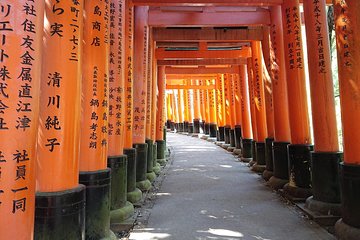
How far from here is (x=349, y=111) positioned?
13.9ft

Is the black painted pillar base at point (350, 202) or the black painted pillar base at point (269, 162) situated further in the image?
the black painted pillar base at point (269, 162)

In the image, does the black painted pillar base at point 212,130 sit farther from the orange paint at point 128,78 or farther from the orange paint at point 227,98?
the orange paint at point 128,78

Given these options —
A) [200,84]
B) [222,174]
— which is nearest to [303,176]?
[222,174]

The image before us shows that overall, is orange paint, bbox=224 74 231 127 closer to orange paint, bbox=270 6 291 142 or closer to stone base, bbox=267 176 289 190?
orange paint, bbox=270 6 291 142

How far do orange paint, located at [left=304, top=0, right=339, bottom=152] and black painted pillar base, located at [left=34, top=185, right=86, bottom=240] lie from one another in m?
3.93

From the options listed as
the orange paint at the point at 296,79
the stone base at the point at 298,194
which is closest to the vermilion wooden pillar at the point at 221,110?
the orange paint at the point at 296,79

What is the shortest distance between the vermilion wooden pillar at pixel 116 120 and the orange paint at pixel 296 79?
3282 mm

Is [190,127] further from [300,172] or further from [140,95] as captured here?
[300,172]

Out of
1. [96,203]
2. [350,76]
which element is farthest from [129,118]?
[350,76]

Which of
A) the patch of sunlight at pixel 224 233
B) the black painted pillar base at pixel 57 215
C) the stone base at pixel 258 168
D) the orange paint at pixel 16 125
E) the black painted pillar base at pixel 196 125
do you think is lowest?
the patch of sunlight at pixel 224 233

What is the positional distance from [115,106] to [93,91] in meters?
1.20

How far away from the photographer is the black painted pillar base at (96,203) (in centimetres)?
382

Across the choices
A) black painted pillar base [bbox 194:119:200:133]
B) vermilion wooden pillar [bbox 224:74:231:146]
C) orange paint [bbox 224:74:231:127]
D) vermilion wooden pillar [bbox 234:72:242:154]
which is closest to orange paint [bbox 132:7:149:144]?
vermilion wooden pillar [bbox 234:72:242:154]

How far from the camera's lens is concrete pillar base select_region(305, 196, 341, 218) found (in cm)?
497
